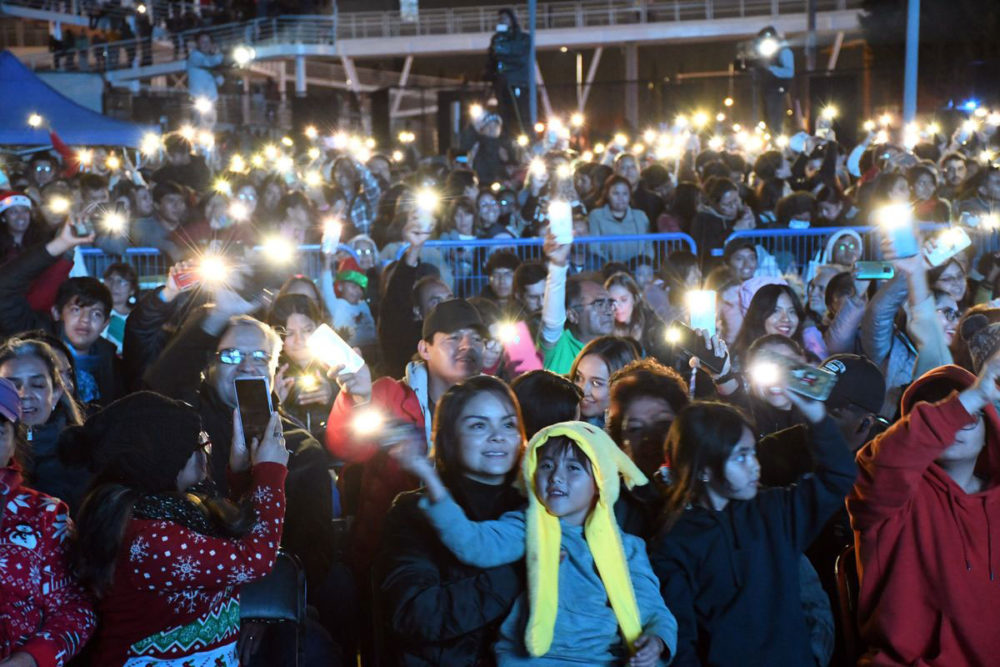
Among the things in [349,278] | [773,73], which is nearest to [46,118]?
[773,73]

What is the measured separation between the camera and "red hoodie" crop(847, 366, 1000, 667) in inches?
156

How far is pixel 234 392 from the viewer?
4988 millimetres

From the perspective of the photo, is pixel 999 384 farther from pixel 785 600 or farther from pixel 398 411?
pixel 398 411

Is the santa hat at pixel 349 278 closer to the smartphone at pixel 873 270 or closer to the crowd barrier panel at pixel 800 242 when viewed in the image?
the crowd barrier panel at pixel 800 242

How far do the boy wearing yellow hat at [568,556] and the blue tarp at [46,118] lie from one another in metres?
15.1

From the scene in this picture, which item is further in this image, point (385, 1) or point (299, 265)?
point (385, 1)

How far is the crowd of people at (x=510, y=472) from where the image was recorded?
12.4ft

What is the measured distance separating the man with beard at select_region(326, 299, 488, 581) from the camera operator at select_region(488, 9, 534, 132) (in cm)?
1188

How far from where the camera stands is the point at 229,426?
16.7ft

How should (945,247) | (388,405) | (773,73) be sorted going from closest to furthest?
1. (388,405)
2. (945,247)
3. (773,73)

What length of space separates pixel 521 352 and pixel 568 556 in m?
2.78

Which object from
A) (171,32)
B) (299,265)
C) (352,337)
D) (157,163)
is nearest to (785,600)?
(352,337)

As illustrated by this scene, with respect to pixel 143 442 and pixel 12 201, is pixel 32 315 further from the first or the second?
pixel 143 442

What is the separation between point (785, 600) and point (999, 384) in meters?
0.97
